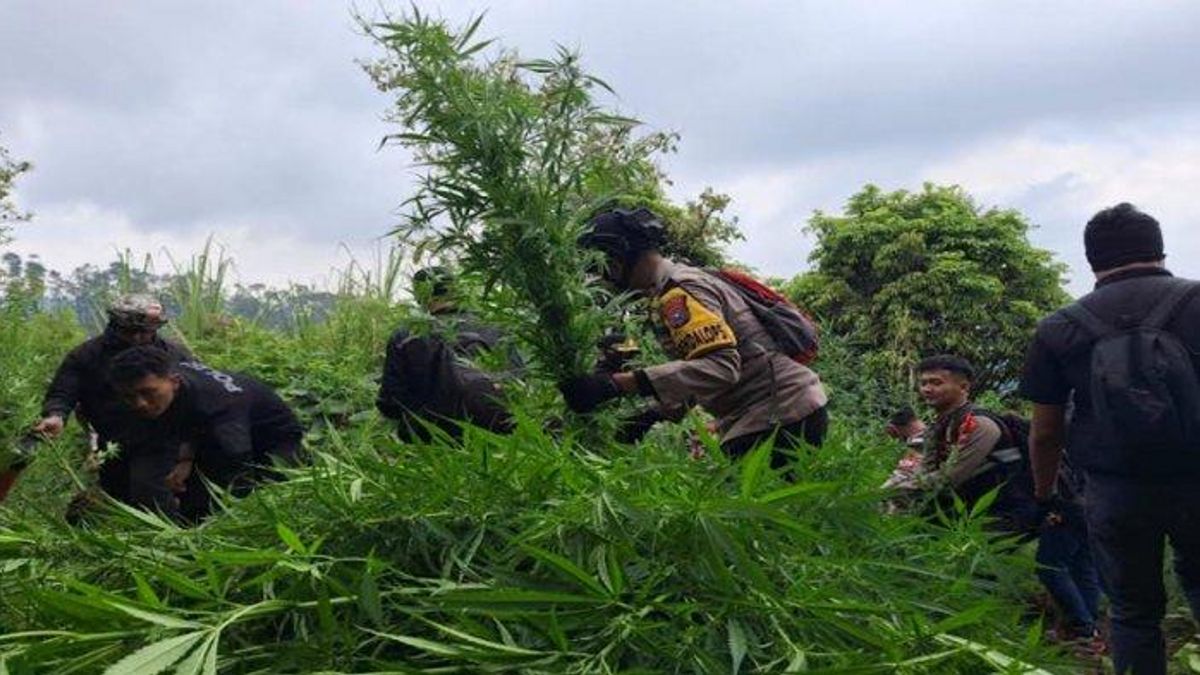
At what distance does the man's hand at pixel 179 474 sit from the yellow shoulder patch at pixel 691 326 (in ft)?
6.48

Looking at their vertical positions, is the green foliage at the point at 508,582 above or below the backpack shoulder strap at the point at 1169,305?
below

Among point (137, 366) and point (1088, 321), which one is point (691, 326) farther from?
point (137, 366)

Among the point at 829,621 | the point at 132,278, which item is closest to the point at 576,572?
the point at 829,621

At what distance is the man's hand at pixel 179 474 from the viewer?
4867 mm

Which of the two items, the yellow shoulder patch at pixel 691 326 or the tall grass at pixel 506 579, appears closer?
the tall grass at pixel 506 579

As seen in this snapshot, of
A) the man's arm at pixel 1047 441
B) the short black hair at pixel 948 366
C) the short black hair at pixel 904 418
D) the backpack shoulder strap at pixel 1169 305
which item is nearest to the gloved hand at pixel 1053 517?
the short black hair at pixel 948 366

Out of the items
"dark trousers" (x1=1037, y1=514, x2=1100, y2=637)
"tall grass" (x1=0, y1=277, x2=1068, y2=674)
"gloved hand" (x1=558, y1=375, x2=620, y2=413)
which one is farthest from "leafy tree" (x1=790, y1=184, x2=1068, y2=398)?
"tall grass" (x1=0, y1=277, x2=1068, y2=674)

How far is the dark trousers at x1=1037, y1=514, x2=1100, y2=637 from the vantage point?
238 inches

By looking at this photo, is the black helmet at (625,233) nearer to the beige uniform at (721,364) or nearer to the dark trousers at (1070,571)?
the beige uniform at (721,364)

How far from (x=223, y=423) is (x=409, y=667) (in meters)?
3.17

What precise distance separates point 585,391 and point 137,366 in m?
2.02

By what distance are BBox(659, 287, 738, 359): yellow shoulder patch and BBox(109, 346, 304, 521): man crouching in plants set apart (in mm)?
1565

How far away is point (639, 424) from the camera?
154 inches

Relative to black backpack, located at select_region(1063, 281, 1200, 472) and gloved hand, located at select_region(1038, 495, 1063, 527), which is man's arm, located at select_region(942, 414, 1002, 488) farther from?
black backpack, located at select_region(1063, 281, 1200, 472)
